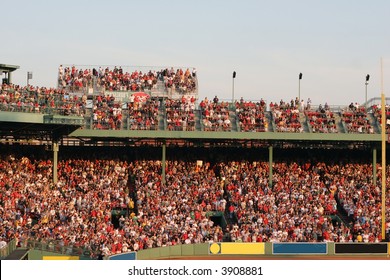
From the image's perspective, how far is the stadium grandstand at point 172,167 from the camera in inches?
1396

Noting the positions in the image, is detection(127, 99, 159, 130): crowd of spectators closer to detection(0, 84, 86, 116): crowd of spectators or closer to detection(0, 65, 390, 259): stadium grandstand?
detection(0, 65, 390, 259): stadium grandstand

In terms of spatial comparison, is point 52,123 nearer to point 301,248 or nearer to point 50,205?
point 50,205

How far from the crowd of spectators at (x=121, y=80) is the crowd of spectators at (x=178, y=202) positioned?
16.6 ft

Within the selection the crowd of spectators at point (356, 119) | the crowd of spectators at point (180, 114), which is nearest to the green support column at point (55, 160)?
the crowd of spectators at point (180, 114)

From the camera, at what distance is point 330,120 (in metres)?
43.3

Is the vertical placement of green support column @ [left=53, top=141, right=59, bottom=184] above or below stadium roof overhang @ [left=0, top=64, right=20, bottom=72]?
below

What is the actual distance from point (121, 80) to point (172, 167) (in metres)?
6.66

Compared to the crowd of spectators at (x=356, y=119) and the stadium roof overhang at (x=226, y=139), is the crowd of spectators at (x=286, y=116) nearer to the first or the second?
the stadium roof overhang at (x=226, y=139)

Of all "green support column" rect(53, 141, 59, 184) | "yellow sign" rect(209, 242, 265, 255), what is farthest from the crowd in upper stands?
"yellow sign" rect(209, 242, 265, 255)

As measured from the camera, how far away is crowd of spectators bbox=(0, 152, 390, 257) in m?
34.4

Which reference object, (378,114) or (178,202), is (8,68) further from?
(378,114)

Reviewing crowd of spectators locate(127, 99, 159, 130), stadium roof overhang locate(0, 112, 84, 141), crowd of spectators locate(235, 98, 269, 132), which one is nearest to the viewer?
stadium roof overhang locate(0, 112, 84, 141)

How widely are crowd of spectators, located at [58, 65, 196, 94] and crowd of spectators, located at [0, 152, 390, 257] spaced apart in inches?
199

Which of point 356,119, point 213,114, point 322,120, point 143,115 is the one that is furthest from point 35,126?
point 356,119
